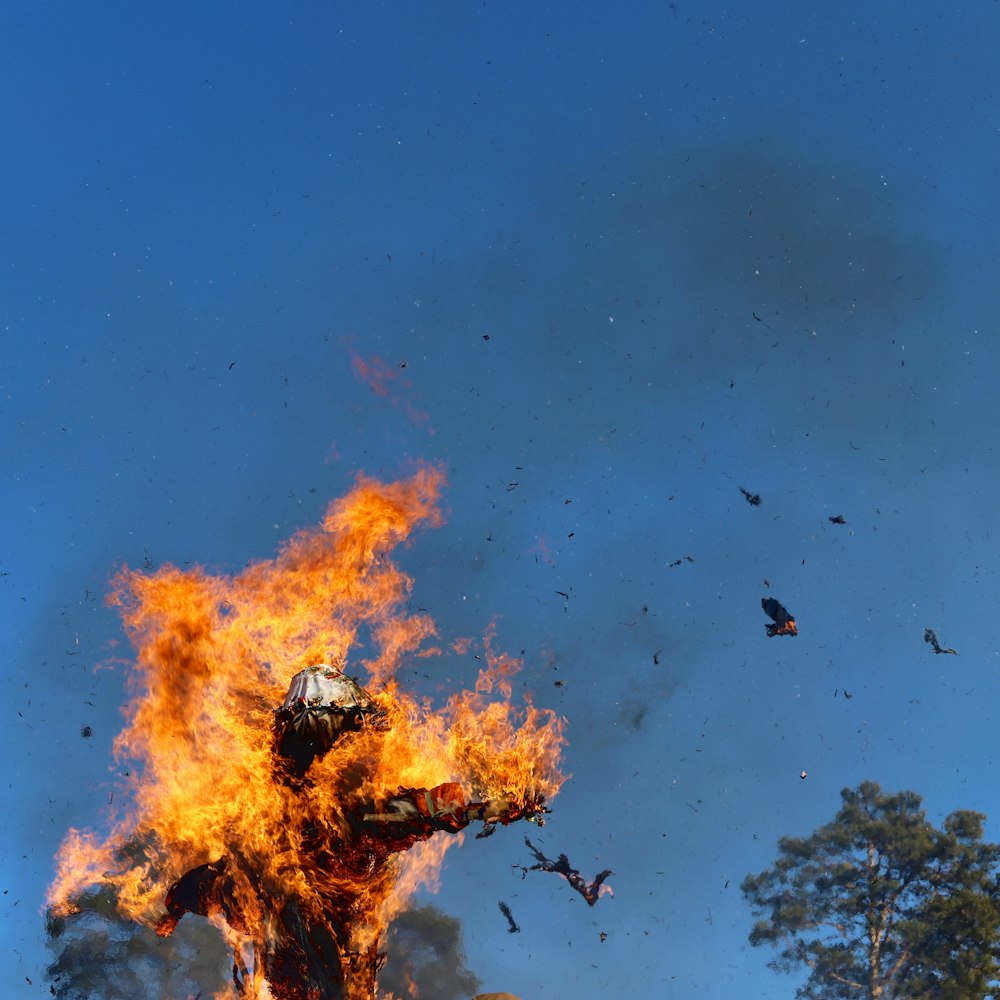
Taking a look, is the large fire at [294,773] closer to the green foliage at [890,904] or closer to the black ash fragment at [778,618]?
the black ash fragment at [778,618]

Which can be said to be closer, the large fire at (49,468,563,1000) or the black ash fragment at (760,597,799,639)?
the large fire at (49,468,563,1000)

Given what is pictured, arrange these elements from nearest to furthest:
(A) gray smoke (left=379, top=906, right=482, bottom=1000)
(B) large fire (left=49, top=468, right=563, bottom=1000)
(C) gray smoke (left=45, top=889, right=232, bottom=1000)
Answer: (B) large fire (left=49, top=468, right=563, bottom=1000), (C) gray smoke (left=45, top=889, right=232, bottom=1000), (A) gray smoke (left=379, top=906, right=482, bottom=1000)

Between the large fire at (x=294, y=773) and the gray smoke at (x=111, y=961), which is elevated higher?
the gray smoke at (x=111, y=961)

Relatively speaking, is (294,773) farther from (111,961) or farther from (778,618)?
(111,961)

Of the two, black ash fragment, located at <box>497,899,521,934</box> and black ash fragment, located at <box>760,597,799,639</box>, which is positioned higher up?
black ash fragment, located at <box>760,597,799,639</box>

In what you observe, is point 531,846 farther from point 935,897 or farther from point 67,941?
point 67,941

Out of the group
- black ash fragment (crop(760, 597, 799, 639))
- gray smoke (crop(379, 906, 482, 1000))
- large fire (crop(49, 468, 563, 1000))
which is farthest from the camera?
gray smoke (crop(379, 906, 482, 1000))

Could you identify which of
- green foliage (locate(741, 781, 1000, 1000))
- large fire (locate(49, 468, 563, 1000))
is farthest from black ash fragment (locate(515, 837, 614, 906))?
green foliage (locate(741, 781, 1000, 1000))

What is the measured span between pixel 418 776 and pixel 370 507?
6.52 metres

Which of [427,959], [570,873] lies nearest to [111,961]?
[427,959]

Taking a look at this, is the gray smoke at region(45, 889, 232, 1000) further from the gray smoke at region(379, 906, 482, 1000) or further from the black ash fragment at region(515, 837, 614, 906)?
the black ash fragment at region(515, 837, 614, 906)

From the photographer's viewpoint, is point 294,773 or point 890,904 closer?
point 294,773

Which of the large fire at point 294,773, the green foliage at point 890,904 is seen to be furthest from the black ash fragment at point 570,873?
the green foliage at point 890,904

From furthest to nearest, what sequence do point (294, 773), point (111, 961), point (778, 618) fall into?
point (111, 961)
point (778, 618)
point (294, 773)
